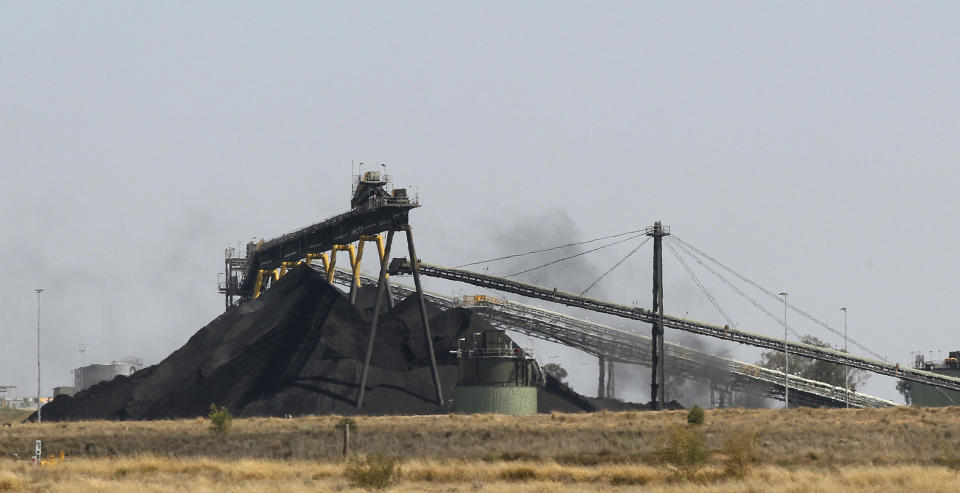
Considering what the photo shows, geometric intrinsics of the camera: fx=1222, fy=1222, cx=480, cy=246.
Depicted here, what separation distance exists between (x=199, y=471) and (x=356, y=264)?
1817 inches

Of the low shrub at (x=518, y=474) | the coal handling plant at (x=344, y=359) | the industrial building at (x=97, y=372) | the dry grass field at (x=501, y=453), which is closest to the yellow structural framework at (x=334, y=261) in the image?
the coal handling plant at (x=344, y=359)

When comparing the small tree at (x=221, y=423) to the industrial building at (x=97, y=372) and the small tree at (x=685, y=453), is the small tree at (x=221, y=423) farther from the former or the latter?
the industrial building at (x=97, y=372)

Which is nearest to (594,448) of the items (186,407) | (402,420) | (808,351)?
(402,420)

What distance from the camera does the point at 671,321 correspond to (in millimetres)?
100062

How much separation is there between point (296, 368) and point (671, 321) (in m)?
35.7

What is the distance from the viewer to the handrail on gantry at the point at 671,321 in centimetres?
9831

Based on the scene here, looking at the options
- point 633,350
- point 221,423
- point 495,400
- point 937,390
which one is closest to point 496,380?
point 495,400

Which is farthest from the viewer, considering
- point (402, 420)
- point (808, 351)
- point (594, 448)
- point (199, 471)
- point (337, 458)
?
point (808, 351)

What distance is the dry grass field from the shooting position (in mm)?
35562

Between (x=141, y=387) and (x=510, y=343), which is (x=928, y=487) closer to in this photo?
(x=510, y=343)

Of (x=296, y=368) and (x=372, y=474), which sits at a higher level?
(x=296, y=368)

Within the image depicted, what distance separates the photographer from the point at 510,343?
78500 mm

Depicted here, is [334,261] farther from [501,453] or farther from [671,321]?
[501,453]

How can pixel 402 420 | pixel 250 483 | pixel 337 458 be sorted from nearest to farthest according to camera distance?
pixel 250 483
pixel 337 458
pixel 402 420
